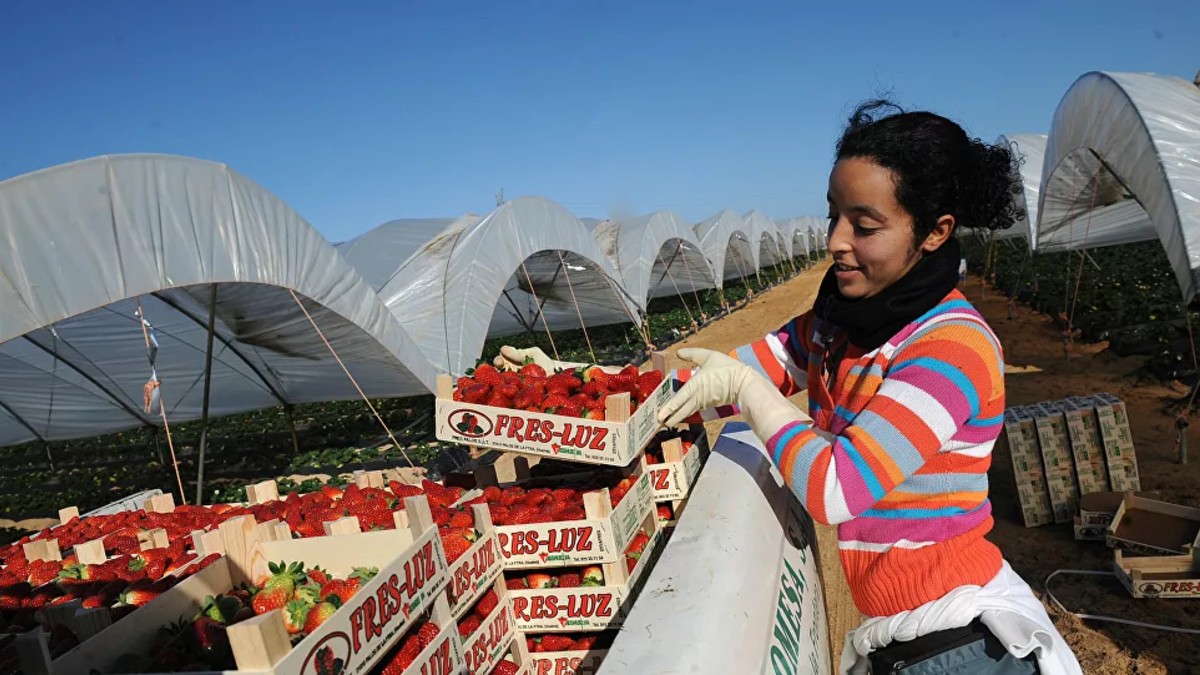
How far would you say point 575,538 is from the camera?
10.2 feet

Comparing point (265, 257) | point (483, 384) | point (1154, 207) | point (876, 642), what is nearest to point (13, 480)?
point (265, 257)

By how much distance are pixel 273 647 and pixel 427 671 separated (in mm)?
877

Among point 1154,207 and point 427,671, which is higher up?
point 1154,207

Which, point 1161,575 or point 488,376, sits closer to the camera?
point 488,376

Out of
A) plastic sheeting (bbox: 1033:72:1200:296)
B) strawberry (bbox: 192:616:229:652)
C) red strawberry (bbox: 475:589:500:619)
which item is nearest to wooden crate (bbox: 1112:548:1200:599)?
plastic sheeting (bbox: 1033:72:1200:296)

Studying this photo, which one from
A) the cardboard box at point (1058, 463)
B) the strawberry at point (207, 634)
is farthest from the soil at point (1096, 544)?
the strawberry at point (207, 634)

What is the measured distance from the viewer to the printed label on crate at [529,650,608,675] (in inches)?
127

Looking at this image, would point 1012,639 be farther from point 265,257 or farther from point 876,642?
point 265,257

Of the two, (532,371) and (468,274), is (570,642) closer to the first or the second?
(532,371)

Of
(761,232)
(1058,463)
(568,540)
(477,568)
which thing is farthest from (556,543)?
(761,232)

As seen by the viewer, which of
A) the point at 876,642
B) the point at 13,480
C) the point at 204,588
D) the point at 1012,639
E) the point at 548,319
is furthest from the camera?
the point at 548,319

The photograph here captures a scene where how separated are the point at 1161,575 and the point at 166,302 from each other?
29.4 feet

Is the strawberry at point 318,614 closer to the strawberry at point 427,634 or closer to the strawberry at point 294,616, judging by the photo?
the strawberry at point 294,616

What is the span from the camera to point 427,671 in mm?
2467
